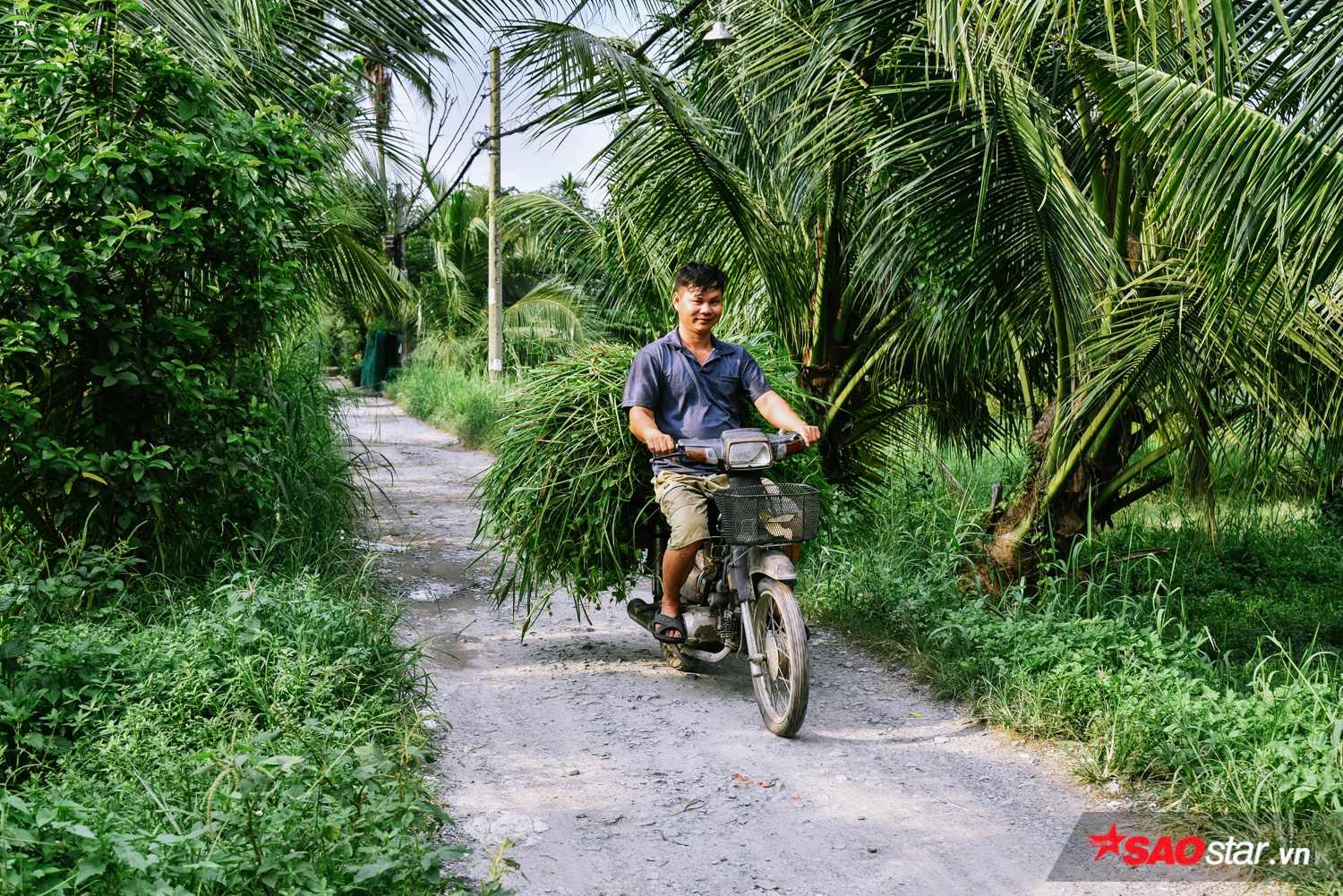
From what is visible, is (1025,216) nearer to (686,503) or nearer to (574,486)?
(686,503)

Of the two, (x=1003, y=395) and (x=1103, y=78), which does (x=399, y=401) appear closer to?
(x=1003, y=395)

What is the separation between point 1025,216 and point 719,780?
3078 millimetres

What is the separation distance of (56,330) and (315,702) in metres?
1.98

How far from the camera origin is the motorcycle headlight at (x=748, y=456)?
14.1ft

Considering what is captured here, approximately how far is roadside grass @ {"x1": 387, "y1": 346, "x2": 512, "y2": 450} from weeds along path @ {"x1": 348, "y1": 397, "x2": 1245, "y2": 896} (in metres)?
6.42

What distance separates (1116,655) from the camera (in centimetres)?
452

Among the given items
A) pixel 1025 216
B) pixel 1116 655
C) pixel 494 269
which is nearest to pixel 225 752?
pixel 1116 655

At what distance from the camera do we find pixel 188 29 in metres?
4.32

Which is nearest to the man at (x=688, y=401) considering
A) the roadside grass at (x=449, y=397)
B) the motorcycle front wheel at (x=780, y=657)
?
the motorcycle front wheel at (x=780, y=657)

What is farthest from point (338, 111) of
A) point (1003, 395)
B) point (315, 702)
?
point (1003, 395)

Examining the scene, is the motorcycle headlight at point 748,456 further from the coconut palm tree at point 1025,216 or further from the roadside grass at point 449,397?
the roadside grass at point 449,397

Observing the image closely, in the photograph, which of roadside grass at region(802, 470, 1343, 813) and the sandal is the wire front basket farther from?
roadside grass at region(802, 470, 1343, 813)

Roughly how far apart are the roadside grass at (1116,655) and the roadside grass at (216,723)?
2.21 metres

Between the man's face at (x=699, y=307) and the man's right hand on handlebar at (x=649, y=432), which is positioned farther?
the man's face at (x=699, y=307)
